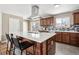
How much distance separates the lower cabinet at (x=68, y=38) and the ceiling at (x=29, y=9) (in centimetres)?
47

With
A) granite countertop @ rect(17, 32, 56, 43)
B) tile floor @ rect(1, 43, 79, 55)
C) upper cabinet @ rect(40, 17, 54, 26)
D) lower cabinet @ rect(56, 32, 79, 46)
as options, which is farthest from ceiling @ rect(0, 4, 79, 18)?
tile floor @ rect(1, 43, 79, 55)

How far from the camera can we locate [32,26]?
1592 mm

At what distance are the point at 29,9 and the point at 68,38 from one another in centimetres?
100

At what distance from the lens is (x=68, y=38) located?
1.80m

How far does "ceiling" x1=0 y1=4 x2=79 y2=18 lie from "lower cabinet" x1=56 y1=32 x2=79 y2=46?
47 cm

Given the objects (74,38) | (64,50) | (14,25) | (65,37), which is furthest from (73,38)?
(14,25)

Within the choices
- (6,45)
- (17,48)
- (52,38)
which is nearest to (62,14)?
(52,38)

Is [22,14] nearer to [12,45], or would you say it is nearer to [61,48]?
[12,45]

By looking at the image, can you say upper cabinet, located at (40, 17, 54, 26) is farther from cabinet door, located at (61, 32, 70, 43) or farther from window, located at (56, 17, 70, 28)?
cabinet door, located at (61, 32, 70, 43)

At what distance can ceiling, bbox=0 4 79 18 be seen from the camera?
1.51 m

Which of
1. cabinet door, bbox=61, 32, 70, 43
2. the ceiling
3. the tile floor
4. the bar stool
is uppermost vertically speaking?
the ceiling

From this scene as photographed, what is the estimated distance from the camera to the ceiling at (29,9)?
1506mm

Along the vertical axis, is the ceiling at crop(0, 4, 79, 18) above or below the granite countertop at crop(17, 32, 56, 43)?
above
